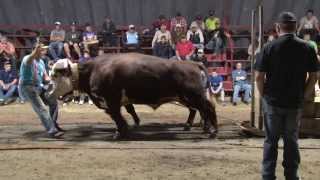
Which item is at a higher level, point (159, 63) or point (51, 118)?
point (159, 63)

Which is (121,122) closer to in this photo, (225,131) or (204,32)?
(225,131)

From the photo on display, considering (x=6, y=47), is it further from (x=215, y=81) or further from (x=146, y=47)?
(x=215, y=81)

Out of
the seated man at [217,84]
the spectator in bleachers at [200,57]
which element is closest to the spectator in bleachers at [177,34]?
the spectator in bleachers at [200,57]

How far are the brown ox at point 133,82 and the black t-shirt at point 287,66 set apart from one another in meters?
5.18

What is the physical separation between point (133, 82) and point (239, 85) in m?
8.00

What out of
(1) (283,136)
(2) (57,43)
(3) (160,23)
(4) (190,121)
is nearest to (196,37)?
(3) (160,23)

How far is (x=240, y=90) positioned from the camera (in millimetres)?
19828

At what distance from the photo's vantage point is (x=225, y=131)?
42.3 ft

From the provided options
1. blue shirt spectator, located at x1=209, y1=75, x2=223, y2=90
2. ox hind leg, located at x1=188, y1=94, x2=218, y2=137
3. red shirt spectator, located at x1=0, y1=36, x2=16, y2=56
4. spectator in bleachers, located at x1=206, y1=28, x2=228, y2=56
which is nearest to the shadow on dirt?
ox hind leg, located at x1=188, y1=94, x2=218, y2=137

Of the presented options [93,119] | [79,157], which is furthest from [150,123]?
[79,157]

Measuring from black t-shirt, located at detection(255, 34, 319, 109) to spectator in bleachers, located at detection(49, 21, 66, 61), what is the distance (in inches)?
562

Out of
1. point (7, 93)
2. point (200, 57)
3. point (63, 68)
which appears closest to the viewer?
point (63, 68)

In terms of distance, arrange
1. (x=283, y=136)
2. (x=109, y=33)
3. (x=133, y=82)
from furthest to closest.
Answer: (x=109, y=33) < (x=133, y=82) < (x=283, y=136)

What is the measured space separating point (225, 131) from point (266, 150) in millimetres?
5609
